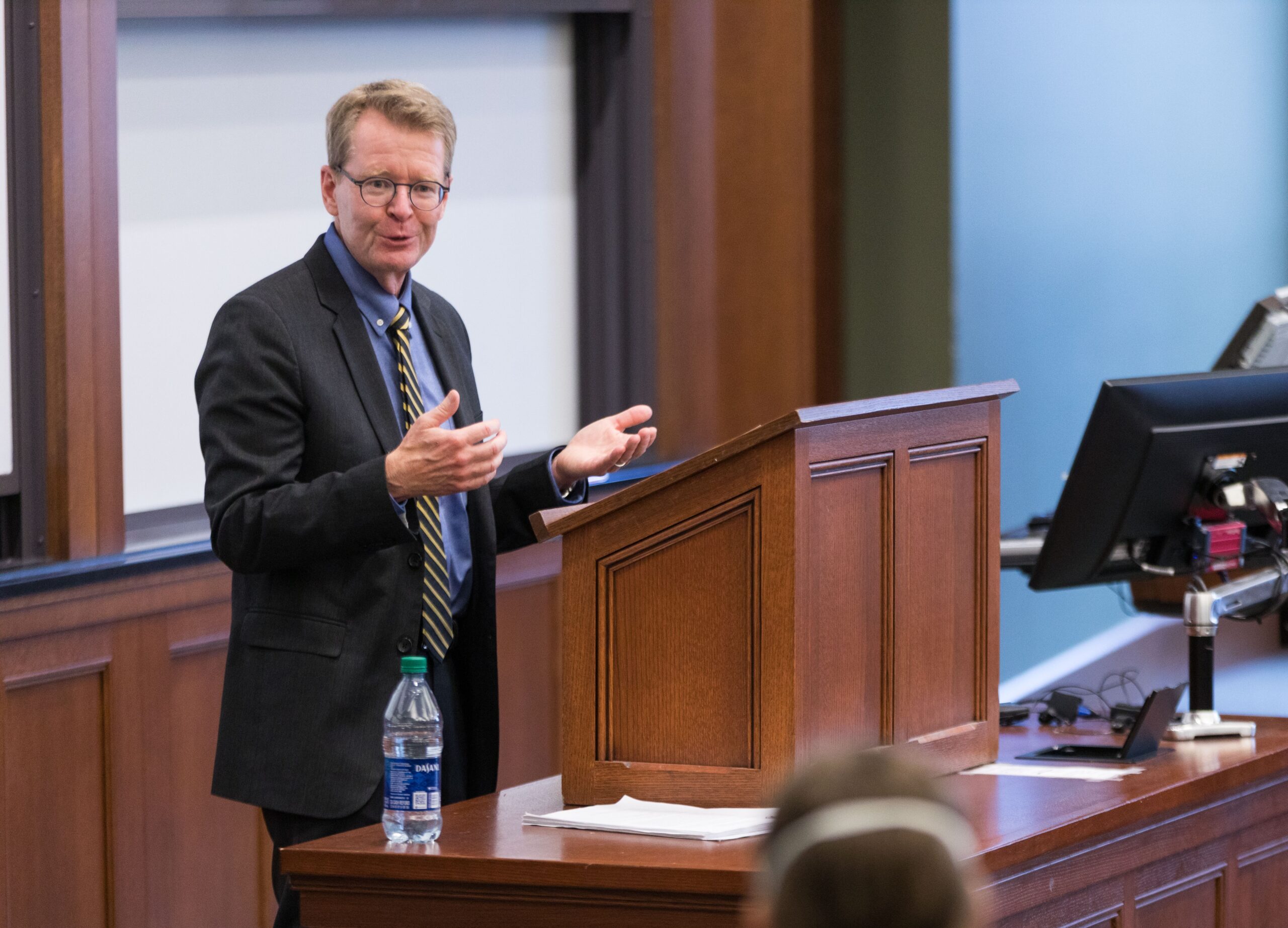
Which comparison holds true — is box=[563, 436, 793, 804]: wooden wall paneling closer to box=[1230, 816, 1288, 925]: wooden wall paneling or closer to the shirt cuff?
the shirt cuff

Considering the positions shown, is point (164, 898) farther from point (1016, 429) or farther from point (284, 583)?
point (1016, 429)

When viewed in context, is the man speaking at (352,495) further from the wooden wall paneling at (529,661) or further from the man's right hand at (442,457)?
the wooden wall paneling at (529,661)

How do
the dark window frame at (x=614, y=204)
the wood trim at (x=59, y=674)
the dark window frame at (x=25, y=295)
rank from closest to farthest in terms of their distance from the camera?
the wood trim at (x=59, y=674) → the dark window frame at (x=25, y=295) → the dark window frame at (x=614, y=204)

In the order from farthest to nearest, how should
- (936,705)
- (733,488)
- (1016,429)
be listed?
(1016,429) → (936,705) → (733,488)

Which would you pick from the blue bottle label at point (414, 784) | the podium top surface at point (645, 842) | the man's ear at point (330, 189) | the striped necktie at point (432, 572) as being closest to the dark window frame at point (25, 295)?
the man's ear at point (330, 189)

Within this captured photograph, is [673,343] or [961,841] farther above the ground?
[673,343]

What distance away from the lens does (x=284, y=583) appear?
2.44 metres

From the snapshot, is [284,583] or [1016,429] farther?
[1016,429]

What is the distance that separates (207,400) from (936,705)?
110 centimetres

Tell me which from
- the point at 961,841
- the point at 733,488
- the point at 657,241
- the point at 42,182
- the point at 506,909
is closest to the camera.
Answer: the point at 961,841

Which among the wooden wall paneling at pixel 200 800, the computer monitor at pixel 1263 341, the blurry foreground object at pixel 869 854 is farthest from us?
the computer monitor at pixel 1263 341

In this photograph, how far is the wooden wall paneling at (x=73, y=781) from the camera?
10.6 ft

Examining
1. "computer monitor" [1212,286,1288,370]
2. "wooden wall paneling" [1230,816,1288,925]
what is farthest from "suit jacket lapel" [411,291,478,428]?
"computer monitor" [1212,286,1288,370]

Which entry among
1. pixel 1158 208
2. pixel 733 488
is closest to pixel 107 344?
pixel 733 488
